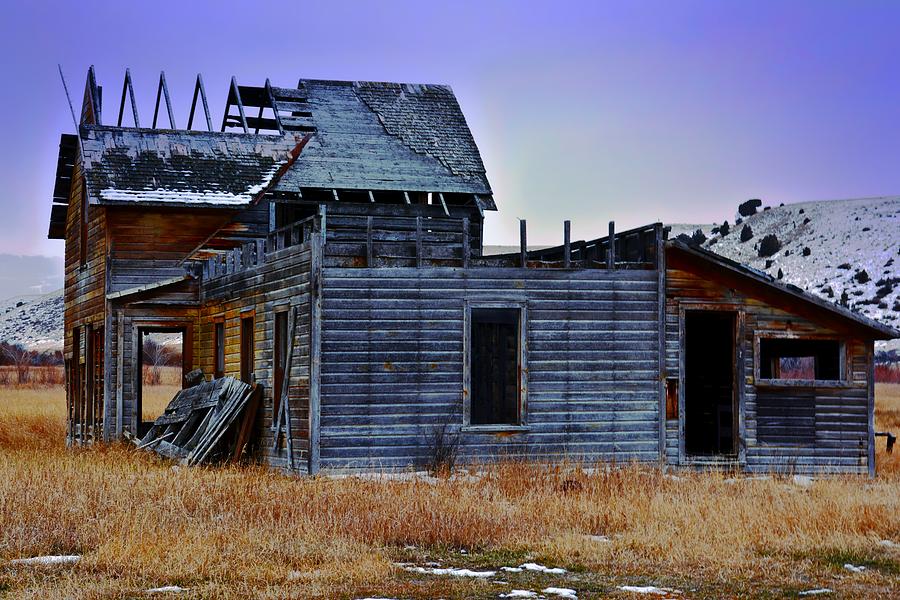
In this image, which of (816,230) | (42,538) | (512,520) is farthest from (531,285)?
(816,230)

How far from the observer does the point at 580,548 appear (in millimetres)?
12039

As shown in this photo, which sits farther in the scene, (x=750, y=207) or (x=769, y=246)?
(x=750, y=207)

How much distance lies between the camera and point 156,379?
6291 cm

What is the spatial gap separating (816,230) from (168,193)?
93.3m

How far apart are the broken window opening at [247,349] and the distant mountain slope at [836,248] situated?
2579 inches

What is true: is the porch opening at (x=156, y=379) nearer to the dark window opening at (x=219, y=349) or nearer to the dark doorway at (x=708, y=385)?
the dark window opening at (x=219, y=349)

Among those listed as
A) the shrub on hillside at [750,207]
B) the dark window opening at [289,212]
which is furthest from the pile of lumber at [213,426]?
the shrub on hillside at [750,207]

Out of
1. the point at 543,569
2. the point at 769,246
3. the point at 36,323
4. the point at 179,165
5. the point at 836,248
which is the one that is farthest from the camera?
the point at 36,323

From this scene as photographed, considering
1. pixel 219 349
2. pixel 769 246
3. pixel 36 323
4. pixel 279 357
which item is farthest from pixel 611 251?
pixel 36 323

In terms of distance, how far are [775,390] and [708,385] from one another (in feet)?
9.73

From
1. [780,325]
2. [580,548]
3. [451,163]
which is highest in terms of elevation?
[451,163]

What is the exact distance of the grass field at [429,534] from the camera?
1055cm

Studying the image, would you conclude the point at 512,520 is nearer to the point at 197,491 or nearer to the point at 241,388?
the point at 197,491

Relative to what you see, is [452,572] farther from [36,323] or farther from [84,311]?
[36,323]
